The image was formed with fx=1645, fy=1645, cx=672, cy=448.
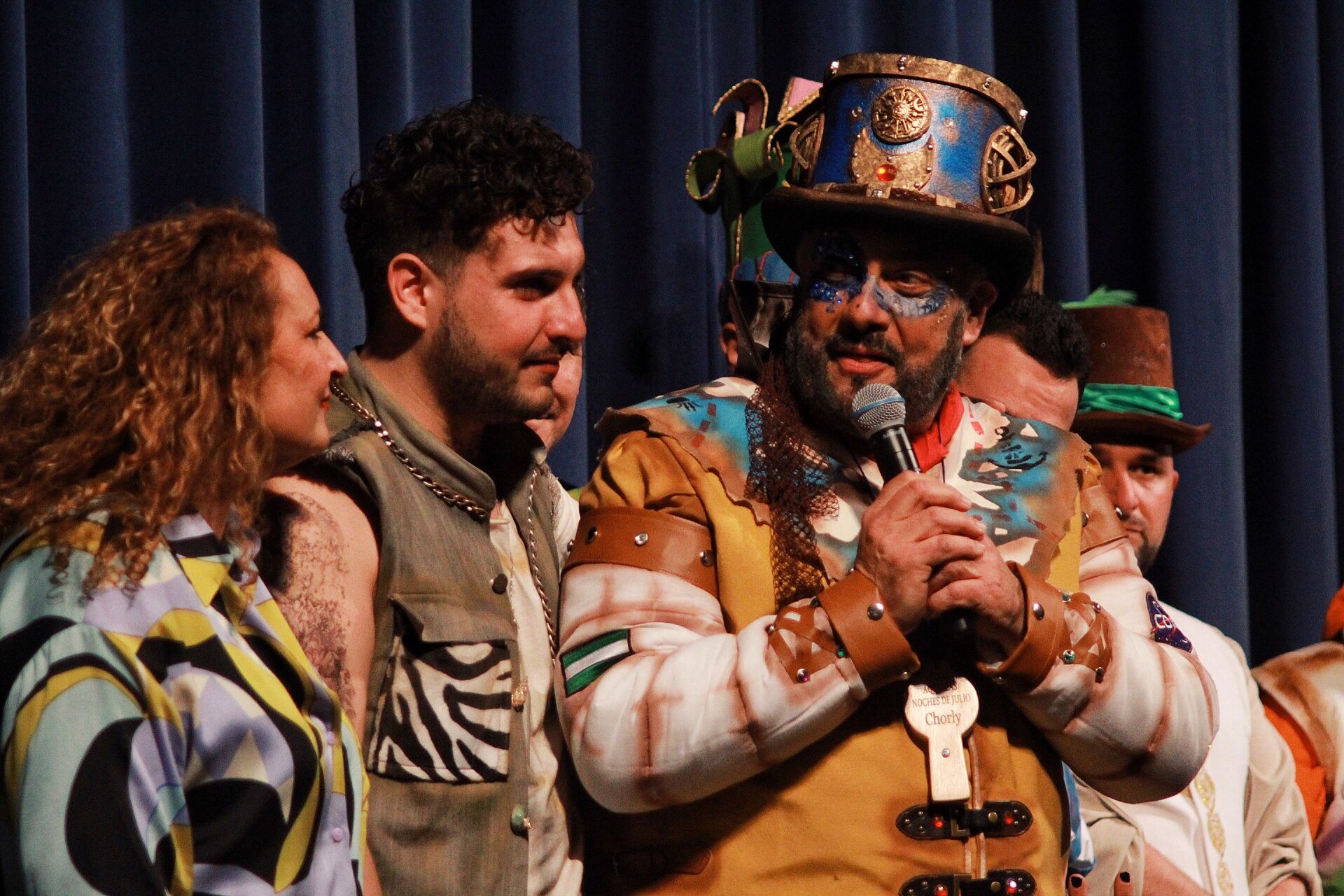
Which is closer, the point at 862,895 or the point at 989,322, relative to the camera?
the point at 862,895

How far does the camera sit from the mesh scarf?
192cm

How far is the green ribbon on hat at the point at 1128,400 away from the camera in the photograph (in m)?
2.95

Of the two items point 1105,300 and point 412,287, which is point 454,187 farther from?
point 1105,300

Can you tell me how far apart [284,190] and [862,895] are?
1.38 meters

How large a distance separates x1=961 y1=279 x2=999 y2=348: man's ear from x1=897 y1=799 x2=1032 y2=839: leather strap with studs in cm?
62

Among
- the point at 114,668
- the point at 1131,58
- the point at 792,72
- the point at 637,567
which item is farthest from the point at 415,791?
the point at 1131,58

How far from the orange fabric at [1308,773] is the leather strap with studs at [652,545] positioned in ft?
4.49

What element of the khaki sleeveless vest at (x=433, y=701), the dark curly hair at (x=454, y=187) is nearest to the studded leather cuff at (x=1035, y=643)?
the khaki sleeveless vest at (x=433, y=701)

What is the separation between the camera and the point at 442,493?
6.22 feet

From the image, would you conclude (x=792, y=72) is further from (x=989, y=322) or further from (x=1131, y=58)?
(x=1131, y=58)

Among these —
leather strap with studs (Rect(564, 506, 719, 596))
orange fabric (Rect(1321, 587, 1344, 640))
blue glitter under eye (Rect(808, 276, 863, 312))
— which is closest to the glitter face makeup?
blue glitter under eye (Rect(808, 276, 863, 312))

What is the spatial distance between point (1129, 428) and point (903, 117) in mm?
1111

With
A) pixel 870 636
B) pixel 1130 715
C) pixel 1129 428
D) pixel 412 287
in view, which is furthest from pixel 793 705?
pixel 1129 428

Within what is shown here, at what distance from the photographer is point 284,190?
8.23 ft
